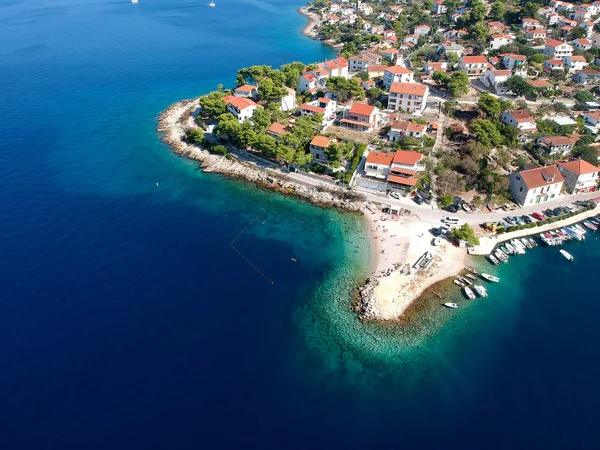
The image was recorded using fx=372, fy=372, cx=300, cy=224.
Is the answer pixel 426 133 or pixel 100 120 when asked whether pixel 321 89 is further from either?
pixel 100 120

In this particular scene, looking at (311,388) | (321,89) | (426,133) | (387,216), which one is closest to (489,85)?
(426,133)

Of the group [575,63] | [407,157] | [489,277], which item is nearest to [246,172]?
[407,157]

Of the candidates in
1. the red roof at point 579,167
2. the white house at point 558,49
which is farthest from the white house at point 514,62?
the red roof at point 579,167

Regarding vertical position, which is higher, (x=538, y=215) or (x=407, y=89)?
(x=407, y=89)

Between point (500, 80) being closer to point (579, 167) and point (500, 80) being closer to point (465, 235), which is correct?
point (579, 167)

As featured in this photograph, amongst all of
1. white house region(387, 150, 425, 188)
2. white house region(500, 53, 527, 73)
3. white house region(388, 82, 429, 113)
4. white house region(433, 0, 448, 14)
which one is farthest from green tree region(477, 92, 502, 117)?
white house region(433, 0, 448, 14)

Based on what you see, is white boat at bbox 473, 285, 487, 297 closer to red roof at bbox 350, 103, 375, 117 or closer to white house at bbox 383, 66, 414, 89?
red roof at bbox 350, 103, 375, 117
